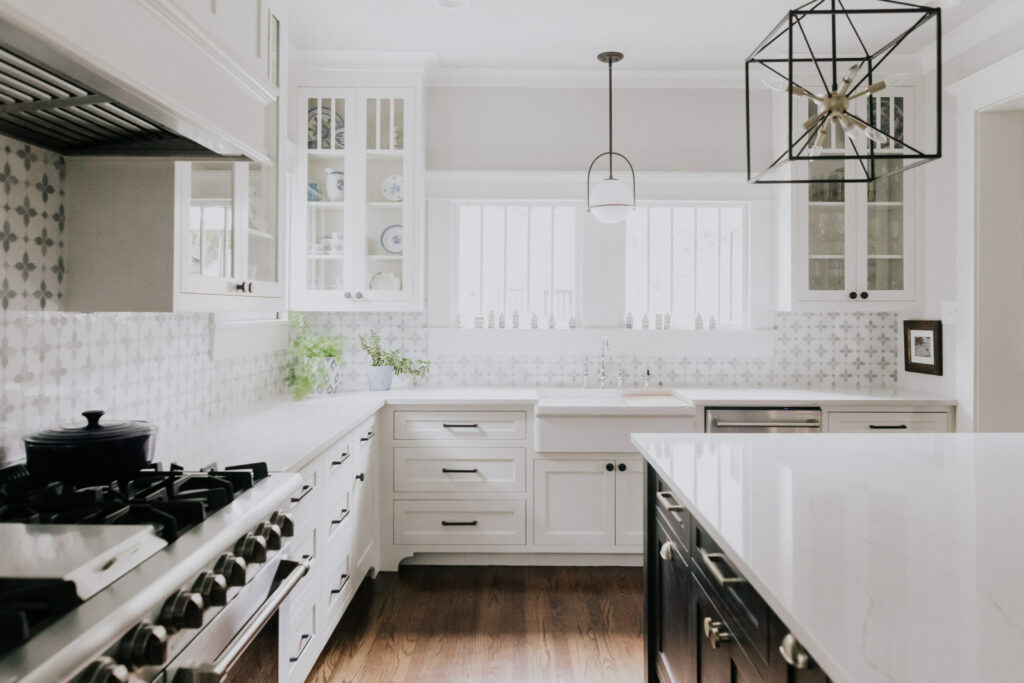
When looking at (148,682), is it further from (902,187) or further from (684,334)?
(902,187)

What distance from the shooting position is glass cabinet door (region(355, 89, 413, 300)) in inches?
145

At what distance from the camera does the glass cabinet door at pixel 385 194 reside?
370cm

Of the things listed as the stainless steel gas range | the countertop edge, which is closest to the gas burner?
the stainless steel gas range

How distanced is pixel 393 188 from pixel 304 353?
1017 mm

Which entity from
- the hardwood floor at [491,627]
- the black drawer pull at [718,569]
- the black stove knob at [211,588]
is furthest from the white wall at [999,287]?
the black stove knob at [211,588]

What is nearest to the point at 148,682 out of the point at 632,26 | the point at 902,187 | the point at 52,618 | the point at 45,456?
the point at 52,618

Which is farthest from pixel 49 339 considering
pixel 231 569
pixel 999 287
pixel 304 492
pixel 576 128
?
pixel 999 287

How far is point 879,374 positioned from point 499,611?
265cm

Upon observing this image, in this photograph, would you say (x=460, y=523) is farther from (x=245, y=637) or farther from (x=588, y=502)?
(x=245, y=637)

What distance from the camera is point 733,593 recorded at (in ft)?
4.47

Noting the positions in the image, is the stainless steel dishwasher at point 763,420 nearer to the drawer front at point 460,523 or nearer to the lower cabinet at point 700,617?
the drawer front at point 460,523

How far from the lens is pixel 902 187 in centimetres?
376

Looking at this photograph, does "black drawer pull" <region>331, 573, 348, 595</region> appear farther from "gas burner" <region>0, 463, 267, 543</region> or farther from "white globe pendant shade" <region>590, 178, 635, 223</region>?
"white globe pendant shade" <region>590, 178, 635, 223</region>

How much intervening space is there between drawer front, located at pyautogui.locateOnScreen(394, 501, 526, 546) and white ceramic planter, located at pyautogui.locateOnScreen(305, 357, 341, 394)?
73 centimetres
